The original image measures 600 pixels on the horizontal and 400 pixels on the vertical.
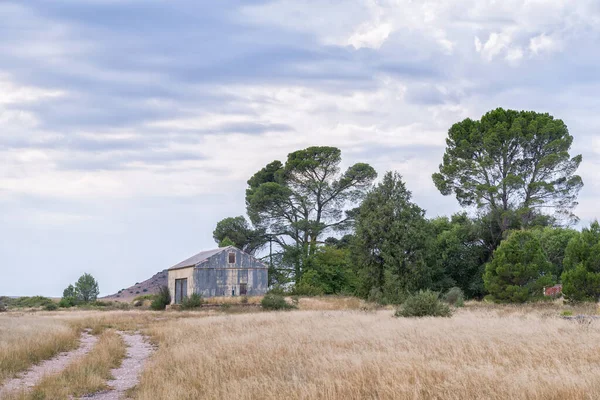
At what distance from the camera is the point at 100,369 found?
582 inches

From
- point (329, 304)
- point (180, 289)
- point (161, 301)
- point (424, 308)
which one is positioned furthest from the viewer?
point (180, 289)

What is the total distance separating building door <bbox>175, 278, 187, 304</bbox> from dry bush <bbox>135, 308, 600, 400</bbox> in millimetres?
36068

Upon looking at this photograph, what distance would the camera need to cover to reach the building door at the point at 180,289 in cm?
5507

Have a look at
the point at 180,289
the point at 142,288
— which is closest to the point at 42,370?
the point at 180,289

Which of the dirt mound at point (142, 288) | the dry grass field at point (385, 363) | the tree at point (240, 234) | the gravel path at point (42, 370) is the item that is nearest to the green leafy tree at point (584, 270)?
the dry grass field at point (385, 363)

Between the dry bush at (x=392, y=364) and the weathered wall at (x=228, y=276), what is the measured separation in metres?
33.7

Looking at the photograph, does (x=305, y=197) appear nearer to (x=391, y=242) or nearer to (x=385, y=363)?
(x=391, y=242)

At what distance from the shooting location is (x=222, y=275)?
5400 cm

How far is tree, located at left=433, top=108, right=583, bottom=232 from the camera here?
180 ft

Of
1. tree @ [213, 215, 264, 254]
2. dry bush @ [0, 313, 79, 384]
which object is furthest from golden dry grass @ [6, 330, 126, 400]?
tree @ [213, 215, 264, 254]

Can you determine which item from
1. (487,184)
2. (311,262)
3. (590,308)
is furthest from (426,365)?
(311,262)

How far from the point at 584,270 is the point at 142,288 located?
9081 centimetres

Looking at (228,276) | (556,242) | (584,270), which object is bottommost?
(584,270)

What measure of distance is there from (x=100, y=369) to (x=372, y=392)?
7.83 m
